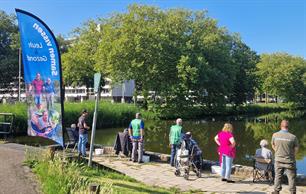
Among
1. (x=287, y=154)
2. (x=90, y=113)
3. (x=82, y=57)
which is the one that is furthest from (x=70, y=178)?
(x=82, y=57)

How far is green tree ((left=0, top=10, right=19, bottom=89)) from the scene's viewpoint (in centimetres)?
6022

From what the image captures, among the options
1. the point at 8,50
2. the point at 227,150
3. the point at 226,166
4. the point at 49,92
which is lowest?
the point at 226,166

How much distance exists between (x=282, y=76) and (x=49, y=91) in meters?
61.9

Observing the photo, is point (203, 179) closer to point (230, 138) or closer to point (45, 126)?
point (230, 138)

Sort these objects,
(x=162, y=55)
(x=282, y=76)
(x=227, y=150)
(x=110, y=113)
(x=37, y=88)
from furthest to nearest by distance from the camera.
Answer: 1. (x=282, y=76)
2. (x=162, y=55)
3. (x=110, y=113)
4. (x=227, y=150)
5. (x=37, y=88)

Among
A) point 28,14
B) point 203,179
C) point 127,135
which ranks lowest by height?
point 203,179

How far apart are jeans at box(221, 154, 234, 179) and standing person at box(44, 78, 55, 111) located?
5.00 metres

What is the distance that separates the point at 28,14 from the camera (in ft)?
34.1

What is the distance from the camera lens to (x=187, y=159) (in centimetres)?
1152

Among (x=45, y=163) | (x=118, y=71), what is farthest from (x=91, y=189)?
(x=118, y=71)

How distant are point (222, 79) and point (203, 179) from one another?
40.3m

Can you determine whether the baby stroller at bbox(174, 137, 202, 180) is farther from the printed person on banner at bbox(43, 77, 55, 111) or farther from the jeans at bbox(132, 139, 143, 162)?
the printed person on banner at bbox(43, 77, 55, 111)

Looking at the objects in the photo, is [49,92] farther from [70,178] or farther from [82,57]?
[82,57]

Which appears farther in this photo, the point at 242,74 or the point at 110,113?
the point at 242,74
